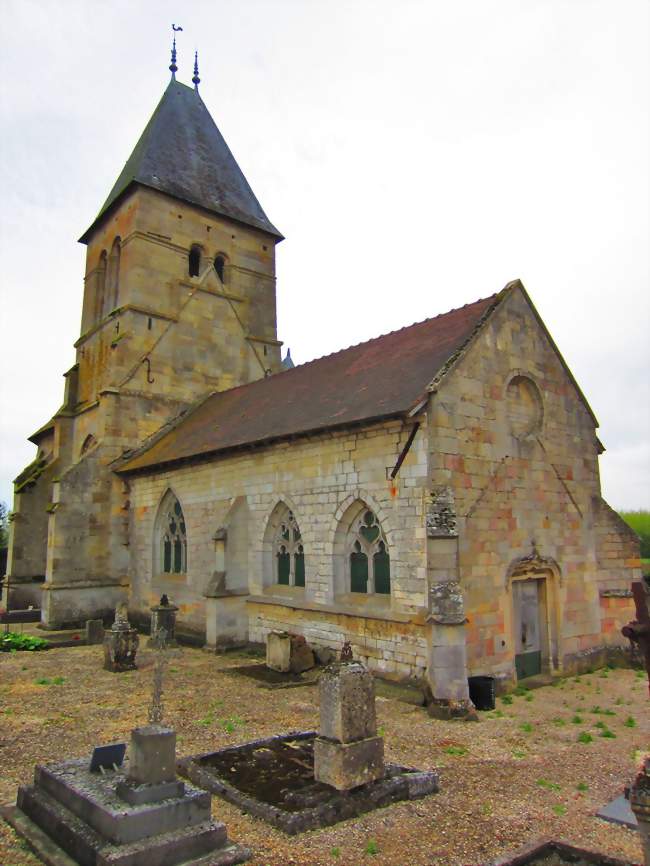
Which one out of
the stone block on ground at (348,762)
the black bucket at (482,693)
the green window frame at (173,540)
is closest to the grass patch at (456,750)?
the stone block on ground at (348,762)

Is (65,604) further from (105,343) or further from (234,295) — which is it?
(234,295)

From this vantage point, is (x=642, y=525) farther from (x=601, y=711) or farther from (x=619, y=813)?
(x=619, y=813)

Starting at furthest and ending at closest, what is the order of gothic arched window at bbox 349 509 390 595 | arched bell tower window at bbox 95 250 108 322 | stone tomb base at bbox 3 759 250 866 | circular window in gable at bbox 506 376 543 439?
arched bell tower window at bbox 95 250 108 322
circular window in gable at bbox 506 376 543 439
gothic arched window at bbox 349 509 390 595
stone tomb base at bbox 3 759 250 866

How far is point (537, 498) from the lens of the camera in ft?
41.0

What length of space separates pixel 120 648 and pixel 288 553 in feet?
13.1

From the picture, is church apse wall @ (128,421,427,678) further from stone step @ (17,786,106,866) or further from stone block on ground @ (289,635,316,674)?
stone step @ (17,786,106,866)

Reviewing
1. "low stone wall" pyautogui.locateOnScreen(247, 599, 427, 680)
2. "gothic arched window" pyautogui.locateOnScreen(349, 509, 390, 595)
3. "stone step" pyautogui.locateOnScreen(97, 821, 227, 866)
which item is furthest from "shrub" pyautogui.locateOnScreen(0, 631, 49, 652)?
"stone step" pyautogui.locateOnScreen(97, 821, 227, 866)

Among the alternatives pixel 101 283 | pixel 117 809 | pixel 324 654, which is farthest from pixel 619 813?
pixel 101 283

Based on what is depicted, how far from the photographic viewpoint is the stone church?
10.9 m

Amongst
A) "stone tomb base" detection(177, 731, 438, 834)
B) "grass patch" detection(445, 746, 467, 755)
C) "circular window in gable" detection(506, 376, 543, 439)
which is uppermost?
"circular window in gable" detection(506, 376, 543, 439)

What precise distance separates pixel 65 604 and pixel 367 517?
453 inches

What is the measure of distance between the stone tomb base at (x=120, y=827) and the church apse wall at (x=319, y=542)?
5.72 meters

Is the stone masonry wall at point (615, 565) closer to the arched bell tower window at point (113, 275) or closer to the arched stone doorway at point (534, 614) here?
the arched stone doorway at point (534, 614)

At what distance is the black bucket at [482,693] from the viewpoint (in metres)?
9.94
